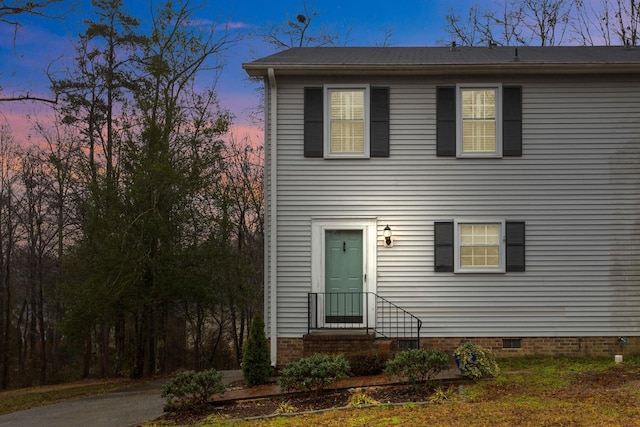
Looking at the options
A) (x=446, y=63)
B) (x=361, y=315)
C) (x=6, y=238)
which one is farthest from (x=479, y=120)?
(x=6, y=238)

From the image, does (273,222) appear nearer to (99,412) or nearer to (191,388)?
(191,388)

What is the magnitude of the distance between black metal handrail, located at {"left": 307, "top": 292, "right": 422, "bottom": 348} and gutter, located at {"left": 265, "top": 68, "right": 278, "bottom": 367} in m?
0.66

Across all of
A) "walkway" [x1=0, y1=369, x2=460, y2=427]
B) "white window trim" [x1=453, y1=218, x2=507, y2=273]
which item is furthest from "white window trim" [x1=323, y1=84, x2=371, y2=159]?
"walkway" [x1=0, y1=369, x2=460, y2=427]

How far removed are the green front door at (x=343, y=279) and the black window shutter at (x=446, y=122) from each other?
225 centimetres

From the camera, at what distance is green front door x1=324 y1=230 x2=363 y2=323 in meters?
13.0

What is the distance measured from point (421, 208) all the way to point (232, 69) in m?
10.3

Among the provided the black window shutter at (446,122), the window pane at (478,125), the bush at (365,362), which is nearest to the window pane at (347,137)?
the black window shutter at (446,122)

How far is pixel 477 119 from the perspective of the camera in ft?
43.3

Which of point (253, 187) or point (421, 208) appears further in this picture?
point (253, 187)

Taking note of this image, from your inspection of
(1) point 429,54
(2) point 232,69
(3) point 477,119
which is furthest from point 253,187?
(3) point 477,119

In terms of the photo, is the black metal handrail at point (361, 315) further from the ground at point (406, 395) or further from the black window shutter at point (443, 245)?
the ground at point (406, 395)

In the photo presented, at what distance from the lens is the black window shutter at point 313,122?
515 inches

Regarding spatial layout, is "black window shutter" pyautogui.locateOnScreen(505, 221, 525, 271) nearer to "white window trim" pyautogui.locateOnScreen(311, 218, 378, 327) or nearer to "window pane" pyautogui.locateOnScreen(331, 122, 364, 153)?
"white window trim" pyautogui.locateOnScreen(311, 218, 378, 327)

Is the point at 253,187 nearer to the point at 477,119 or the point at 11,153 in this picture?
the point at 11,153
